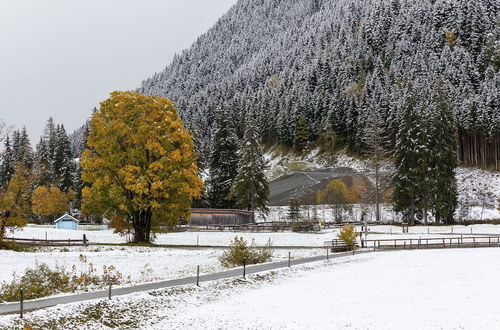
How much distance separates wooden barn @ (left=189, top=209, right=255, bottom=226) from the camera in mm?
74312

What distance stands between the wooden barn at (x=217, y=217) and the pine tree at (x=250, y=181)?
2.41 metres

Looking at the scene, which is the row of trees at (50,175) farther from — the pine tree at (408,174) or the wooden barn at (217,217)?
the pine tree at (408,174)

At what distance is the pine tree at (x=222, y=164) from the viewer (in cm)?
8394

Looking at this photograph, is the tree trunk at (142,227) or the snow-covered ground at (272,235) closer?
the tree trunk at (142,227)

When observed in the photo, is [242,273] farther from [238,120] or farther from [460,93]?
[238,120]

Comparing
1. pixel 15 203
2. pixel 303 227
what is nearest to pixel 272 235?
pixel 303 227

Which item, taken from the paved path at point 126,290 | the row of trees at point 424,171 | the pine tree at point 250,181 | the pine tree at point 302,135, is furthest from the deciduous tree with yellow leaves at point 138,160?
the pine tree at point 302,135

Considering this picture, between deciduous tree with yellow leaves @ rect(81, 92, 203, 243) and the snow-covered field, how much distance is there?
1604 centimetres

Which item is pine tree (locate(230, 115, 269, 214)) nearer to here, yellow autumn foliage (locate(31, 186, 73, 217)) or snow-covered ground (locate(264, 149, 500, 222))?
snow-covered ground (locate(264, 149, 500, 222))

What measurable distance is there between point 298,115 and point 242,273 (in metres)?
130

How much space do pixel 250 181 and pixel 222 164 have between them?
31.4ft

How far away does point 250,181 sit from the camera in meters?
76.9

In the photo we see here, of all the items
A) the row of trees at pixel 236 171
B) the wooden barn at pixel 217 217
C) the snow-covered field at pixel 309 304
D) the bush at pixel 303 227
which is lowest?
the snow-covered field at pixel 309 304

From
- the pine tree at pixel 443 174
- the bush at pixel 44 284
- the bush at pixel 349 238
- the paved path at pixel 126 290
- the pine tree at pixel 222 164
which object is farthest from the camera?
the pine tree at pixel 222 164
